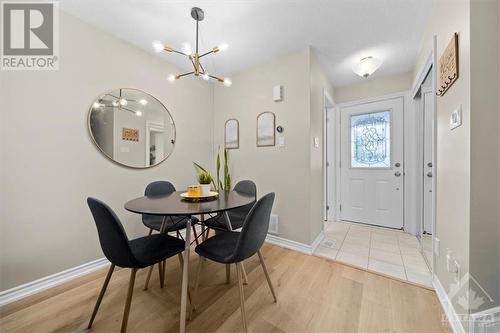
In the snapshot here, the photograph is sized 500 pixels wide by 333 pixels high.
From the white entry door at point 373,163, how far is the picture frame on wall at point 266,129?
1568 mm

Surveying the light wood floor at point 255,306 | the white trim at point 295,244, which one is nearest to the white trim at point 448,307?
the light wood floor at point 255,306

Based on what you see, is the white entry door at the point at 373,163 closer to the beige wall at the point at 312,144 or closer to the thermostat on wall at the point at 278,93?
the beige wall at the point at 312,144

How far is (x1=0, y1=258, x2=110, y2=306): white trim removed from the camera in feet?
4.61

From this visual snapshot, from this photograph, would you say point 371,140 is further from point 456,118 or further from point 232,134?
point 232,134

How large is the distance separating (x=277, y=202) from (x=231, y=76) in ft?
6.79

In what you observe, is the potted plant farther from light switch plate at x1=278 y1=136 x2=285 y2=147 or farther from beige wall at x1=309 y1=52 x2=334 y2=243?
beige wall at x1=309 y1=52 x2=334 y2=243

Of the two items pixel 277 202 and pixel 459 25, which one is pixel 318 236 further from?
pixel 459 25

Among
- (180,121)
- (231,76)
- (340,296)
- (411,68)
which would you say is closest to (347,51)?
(411,68)

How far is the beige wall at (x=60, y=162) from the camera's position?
144 cm

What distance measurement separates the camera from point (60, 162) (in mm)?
1660

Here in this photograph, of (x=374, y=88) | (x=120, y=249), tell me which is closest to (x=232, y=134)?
(x=120, y=249)

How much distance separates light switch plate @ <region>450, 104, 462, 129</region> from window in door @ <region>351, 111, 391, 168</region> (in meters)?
1.93

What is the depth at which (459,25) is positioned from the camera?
3.70ft

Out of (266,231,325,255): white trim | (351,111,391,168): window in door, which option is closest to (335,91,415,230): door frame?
(351,111,391,168): window in door
